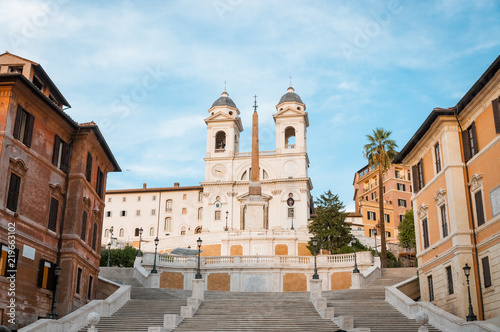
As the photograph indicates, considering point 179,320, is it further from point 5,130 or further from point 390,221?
point 390,221

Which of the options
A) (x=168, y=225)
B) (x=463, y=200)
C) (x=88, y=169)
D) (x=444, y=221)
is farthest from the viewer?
(x=168, y=225)

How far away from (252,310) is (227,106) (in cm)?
7384

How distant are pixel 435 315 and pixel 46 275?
19013 mm

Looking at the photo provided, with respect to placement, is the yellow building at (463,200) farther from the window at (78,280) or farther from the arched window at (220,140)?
the arched window at (220,140)

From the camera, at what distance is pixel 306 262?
1892 inches

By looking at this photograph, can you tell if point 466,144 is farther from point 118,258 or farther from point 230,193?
point 230,193

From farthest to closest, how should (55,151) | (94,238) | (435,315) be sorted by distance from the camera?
(94,238) → (55,151) → (435,315)

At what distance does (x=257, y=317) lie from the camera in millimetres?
28453

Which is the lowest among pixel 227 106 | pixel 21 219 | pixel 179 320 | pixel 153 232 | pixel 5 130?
pixel 179 320

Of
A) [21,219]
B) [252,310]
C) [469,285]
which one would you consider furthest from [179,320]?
[469,285]

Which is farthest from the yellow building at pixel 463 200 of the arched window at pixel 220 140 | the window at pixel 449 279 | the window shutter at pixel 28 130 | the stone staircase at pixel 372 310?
the arched window at pixel 220 140

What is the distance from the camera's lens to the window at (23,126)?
27.2 m

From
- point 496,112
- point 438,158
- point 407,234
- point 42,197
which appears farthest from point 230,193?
point 496,112

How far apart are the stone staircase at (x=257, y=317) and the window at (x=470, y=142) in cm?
1101
